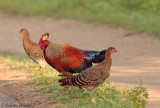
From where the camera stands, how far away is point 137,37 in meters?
12.9

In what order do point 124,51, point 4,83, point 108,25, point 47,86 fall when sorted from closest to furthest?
point 47,86, point 4,83, point 124,51, point 108,25

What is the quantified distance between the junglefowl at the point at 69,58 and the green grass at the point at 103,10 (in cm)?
626

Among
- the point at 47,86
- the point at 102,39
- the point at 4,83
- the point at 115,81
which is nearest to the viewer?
the point at 47,86

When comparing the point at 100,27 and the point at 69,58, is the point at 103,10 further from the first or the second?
the point at 69,58

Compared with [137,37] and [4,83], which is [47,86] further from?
[137,37]

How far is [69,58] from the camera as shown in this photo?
6.62 metres

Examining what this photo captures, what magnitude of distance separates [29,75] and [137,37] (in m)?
5.36

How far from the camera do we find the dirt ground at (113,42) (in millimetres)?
8480

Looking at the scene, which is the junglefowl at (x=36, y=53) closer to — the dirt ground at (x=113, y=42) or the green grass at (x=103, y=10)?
the dirt ground at (x=113, y=42)

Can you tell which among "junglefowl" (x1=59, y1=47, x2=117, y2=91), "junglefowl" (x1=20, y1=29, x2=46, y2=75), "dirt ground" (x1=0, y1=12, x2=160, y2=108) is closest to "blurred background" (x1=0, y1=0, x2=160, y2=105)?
"dirt ground" (x1=0, y1=12, x2=160, y2=108)

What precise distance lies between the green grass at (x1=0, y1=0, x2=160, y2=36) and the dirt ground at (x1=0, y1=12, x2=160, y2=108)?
13.7 inches

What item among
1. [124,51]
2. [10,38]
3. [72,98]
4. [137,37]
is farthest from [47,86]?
[10,38]

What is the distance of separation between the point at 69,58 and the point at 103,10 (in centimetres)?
963

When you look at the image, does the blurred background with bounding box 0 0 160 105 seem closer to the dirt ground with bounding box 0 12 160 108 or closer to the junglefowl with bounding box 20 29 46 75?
the dirt ground with bounding box 0 12 160 108
